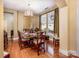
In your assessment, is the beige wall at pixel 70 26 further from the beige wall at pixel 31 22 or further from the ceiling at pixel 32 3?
the beige wall at pixel 31 22

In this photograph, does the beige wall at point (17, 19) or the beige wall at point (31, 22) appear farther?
the beige wall at point (31, 22)

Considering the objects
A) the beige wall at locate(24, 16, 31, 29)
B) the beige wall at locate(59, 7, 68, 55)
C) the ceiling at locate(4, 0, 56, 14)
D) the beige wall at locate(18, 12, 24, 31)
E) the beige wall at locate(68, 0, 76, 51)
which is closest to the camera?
the beige wall at locate(68, 0, 76, 51)

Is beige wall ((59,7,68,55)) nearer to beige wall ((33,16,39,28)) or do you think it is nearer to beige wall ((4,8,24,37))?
beige wall ((4,8,24,37))

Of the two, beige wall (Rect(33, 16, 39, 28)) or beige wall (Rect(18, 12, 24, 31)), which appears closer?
beige wall (Rect(18, 12, 24, 31))

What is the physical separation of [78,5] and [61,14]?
93 centimetres

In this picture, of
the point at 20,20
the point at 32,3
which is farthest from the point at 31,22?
the point at 32,3

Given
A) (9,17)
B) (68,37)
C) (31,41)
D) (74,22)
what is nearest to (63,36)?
(68,37)

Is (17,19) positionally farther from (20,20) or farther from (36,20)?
(36,20)

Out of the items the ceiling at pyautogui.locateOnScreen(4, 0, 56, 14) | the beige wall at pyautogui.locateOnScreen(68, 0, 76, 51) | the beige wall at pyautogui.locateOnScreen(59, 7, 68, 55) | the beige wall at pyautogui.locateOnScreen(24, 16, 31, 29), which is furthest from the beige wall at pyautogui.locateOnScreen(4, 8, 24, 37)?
the beige wall at pyautogui.locateOnScreen(68, 0, 76, 51)

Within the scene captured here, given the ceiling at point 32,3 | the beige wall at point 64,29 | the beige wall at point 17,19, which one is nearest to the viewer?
the beige wall at point 64,29

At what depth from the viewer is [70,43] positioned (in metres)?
4.96

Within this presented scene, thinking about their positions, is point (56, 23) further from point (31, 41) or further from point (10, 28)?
point (10, 28)

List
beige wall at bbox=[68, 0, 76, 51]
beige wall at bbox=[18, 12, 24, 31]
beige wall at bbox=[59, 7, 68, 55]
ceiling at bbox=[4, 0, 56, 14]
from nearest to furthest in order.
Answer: beige wall at bbox=[68, 0, 76, 51]
beige wall at bbox=[59, 7, 68, 55]
ceiling at bbox=[4, 0, 56, 14]
beige wall at bbox=[18, 12, 24, 31]

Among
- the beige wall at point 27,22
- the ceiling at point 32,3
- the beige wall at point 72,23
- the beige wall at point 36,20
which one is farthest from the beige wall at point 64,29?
the beige wall at point 36,20
